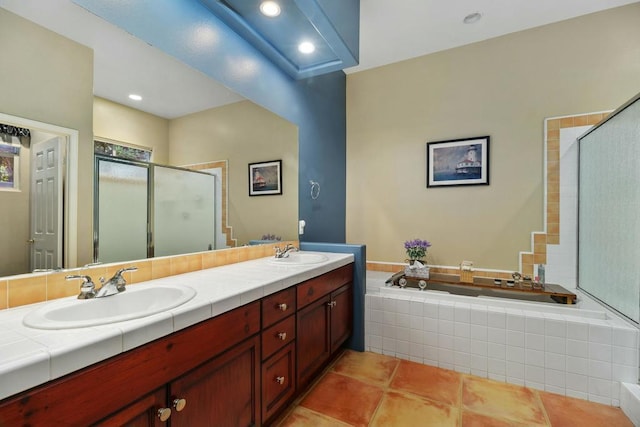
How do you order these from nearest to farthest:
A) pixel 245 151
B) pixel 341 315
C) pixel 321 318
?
pixel 321 318 → pixel 245 151 → pixel 341 315

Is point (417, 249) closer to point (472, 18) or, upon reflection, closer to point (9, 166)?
point (472, 18)

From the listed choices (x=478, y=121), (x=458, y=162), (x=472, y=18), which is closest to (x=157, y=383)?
(x=458, y=162)

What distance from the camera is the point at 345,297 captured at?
2238mm

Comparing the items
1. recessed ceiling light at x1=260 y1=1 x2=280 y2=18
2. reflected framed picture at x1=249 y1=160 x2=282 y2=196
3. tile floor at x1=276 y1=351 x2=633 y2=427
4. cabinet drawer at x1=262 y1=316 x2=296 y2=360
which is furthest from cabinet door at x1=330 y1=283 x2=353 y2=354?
recessed ceiling light at x1=260 y1=1 x2=280 y2=18

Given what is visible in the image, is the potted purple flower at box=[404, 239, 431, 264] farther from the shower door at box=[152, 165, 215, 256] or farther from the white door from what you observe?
the white door

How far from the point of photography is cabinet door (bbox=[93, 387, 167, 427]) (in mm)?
781

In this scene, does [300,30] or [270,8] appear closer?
[270,8]

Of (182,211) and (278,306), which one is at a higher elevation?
(182,211)

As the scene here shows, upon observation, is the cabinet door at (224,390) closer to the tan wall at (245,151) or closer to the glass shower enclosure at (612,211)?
the tan wall at (245,151)

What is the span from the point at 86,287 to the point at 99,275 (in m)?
0.15

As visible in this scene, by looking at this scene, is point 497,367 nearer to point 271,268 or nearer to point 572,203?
point 572,203

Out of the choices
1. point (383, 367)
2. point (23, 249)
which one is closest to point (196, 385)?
point (23, 249)

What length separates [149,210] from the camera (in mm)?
1468

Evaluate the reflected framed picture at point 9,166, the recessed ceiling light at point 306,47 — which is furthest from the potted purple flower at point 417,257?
the reflected framed picture at point 9,166
